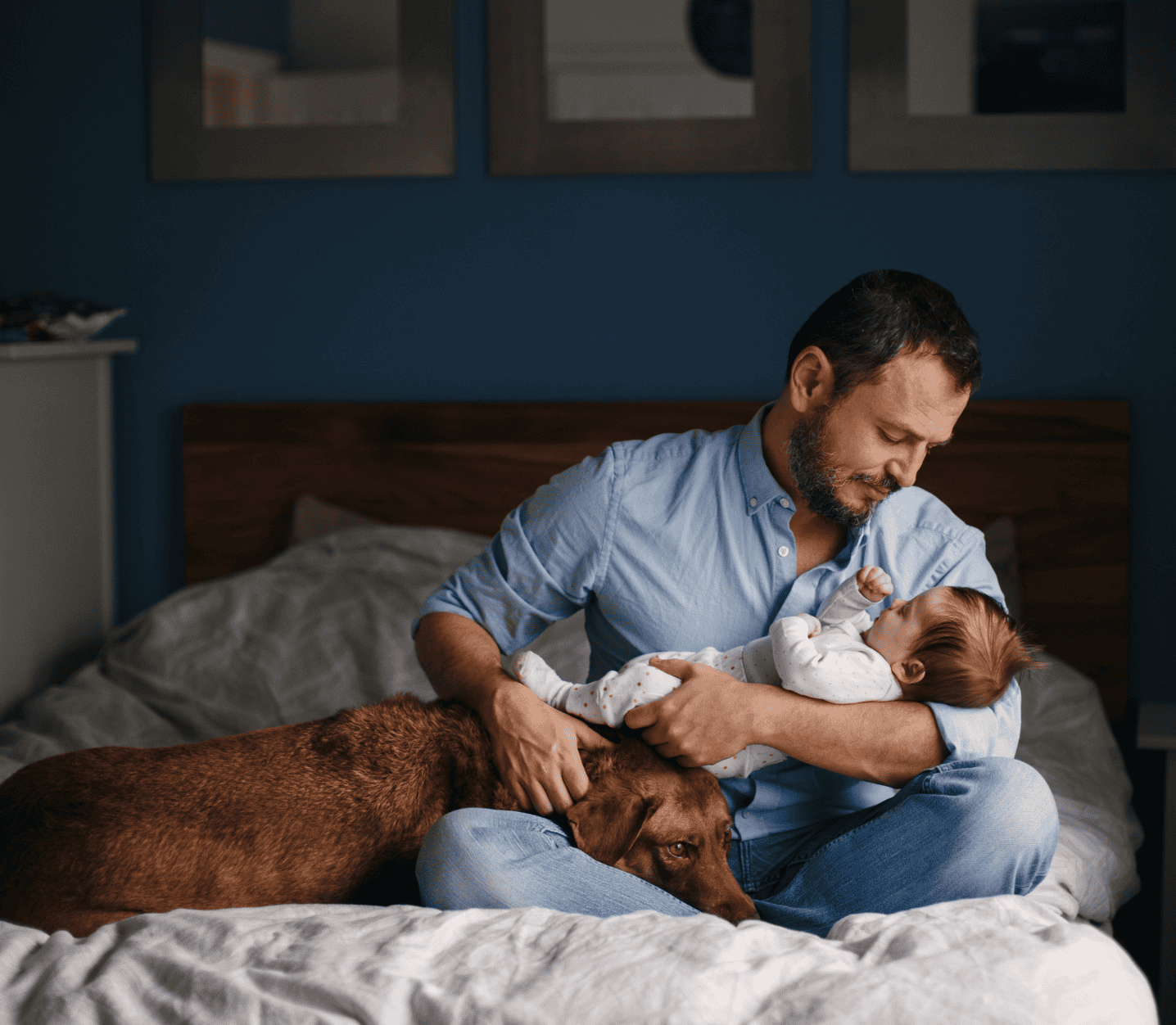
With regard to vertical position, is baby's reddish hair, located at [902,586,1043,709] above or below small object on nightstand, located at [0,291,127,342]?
below

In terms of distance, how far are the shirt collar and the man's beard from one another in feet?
0.16

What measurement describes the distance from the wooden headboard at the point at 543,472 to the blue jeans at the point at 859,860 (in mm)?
1327

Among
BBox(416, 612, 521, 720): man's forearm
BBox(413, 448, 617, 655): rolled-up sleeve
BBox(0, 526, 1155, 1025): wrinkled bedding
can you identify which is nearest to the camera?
BBox(0, 526, 1155, 1025): wrinkled bedding

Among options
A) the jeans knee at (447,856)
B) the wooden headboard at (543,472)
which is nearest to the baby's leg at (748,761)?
the jeans knee at (447,856)

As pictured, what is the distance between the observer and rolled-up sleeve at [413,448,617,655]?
4.77ft

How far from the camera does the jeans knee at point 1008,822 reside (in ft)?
3.85

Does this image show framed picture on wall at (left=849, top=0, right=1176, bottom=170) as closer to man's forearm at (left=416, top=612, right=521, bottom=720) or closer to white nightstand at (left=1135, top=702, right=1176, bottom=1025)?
white nightstand at (left=1135, top=702, right=1176, bottom=1025)

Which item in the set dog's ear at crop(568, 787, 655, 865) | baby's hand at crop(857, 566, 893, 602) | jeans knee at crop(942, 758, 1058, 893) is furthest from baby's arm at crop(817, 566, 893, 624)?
dog's ear at crop(568, 787, 655, 865)

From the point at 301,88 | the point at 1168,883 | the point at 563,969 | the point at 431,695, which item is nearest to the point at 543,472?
the point at 431,695

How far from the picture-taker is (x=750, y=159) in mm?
2533

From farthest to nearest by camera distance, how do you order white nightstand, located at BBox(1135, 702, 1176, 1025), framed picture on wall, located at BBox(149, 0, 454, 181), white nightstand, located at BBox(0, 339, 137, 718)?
framed picture on wall, located at BBox(149, 0, 454, 181) → white nightstand, located at BBox(0, 339, 137, 718) → white nightstand, located at BBox(1135, 702, 1176, 1025)

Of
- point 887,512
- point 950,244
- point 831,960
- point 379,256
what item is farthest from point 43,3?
point 831,960

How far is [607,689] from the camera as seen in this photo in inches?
51.2

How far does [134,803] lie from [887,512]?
1.00 meters
